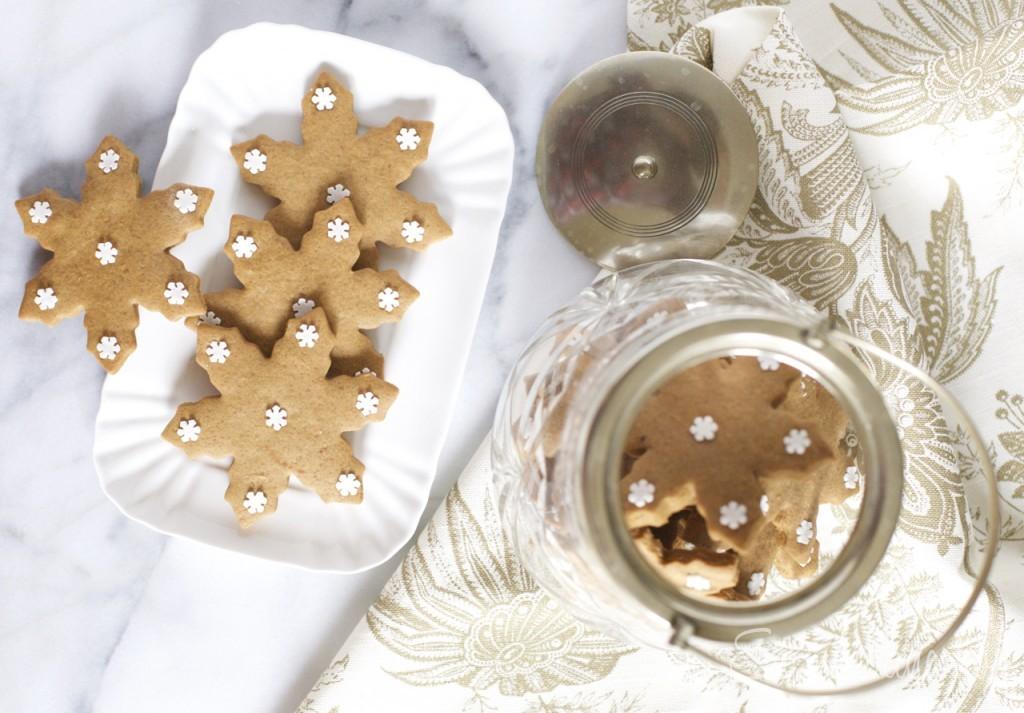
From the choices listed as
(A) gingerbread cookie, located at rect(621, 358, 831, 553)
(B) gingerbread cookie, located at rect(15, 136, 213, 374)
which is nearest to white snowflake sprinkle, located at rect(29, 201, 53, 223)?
(B) gingerbread cookie, located at rect(15, 136, 213, 374)

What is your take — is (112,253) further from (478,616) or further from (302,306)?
(478,616)

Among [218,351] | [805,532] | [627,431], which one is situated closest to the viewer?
[627,431]

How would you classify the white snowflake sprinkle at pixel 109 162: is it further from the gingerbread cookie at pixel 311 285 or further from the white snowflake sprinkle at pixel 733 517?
the white snowflake sprinkle at pixel 733 517

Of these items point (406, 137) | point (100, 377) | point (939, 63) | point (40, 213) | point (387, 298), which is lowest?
point (100, 377)

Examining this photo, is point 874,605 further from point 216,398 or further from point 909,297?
point 216,398

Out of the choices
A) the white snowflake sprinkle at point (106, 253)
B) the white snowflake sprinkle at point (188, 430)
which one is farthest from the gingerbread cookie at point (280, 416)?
the white snowflake sprinkle at point (106, 253)

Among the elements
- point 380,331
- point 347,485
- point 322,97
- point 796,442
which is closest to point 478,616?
point 347,485
